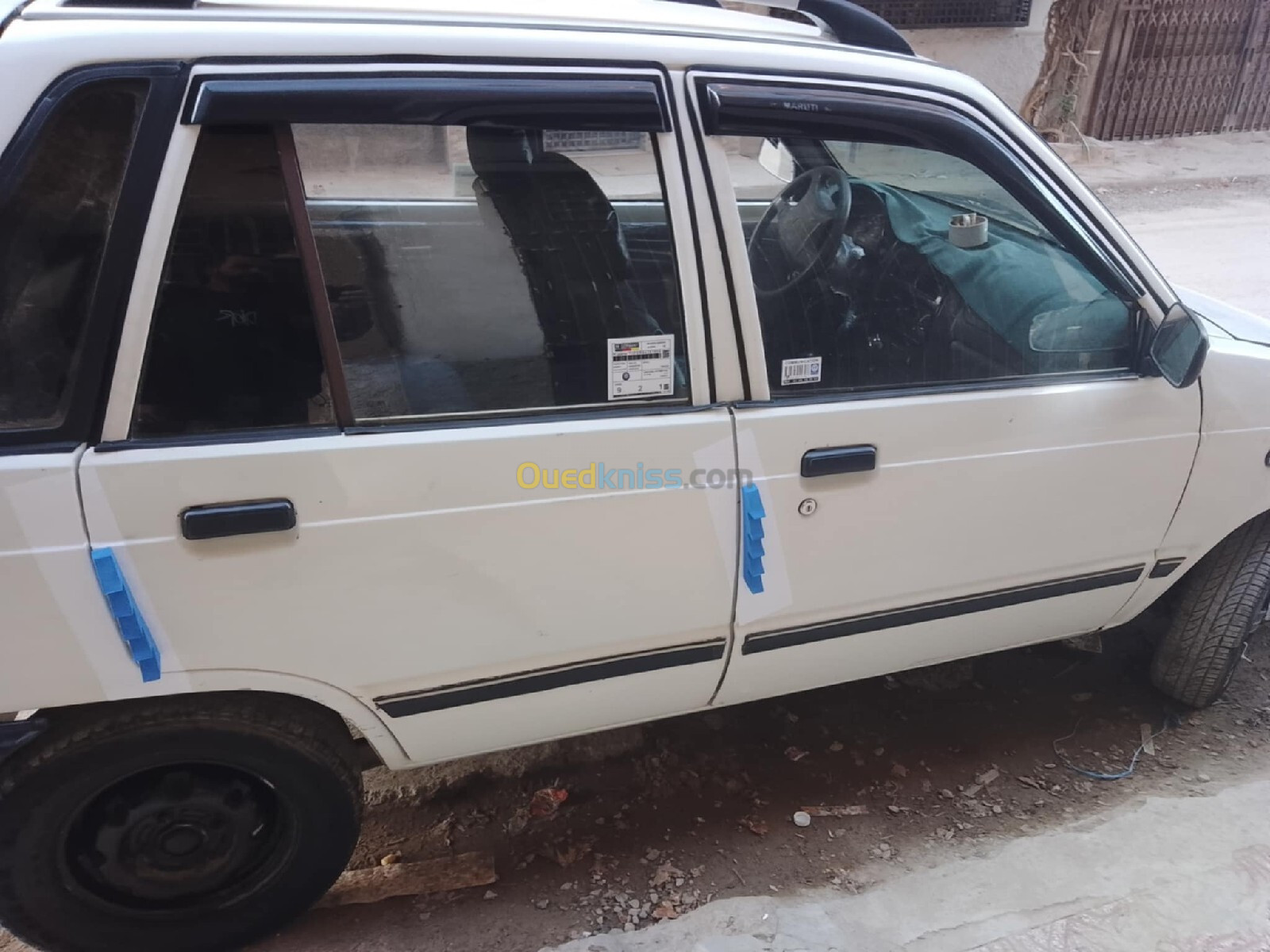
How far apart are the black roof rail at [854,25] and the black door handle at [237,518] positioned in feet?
5.12

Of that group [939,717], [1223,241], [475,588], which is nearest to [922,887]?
[939,717]

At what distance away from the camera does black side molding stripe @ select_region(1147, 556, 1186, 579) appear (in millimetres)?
2477

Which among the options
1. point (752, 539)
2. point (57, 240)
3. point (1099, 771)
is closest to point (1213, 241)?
point (1099, 771)

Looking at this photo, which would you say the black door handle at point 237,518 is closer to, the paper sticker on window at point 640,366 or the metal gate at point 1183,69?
the paper sticker on window at point 640,366

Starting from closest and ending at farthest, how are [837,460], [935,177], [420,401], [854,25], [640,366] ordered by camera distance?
1. [420,401]
2. [640,366]
3. [837,460]
4. [854,25]
5. [935,177]

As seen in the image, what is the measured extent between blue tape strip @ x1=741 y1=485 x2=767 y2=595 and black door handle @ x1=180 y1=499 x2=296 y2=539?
36.5 inches

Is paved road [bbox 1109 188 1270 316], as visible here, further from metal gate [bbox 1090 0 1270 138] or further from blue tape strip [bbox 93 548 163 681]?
blue tape strip [bbox 93 548 163 681]

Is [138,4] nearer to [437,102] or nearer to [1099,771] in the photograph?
[437,102]

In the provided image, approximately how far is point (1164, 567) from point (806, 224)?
1420 mm

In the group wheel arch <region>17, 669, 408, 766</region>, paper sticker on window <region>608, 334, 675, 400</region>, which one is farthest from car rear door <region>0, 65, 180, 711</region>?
paper sticker on window <region>608, 334, 675, 400</region>

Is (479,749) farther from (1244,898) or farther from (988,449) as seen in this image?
(1244,898)

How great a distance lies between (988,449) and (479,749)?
1.40 m

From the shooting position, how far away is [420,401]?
172 centimetres

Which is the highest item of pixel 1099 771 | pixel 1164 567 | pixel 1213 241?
pixel 1164 567
